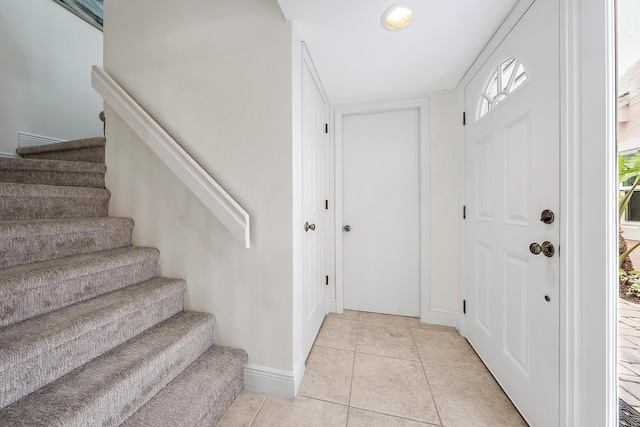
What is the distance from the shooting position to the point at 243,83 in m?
1.25

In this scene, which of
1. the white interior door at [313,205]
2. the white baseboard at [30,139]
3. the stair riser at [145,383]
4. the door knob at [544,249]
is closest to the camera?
the stair riser at [145,383]

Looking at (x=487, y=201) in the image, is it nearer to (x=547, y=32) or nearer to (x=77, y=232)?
(x=547, y=32)

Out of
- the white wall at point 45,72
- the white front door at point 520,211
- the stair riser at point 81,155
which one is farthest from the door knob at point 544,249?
the white wall at point 45,72

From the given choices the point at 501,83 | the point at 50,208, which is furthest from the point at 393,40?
the point at 50,208

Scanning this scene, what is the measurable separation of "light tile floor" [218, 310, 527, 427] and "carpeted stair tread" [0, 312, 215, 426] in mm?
383

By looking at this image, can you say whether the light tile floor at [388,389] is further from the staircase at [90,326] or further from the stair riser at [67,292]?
the stair riser at [67,292]

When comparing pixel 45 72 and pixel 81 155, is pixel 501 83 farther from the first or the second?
pixel 45 72

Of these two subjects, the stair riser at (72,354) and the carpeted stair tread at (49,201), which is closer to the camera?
the stair riser at (72,354)

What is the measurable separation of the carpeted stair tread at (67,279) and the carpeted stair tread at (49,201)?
1.16 feet

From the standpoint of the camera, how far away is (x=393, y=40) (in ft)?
4.39

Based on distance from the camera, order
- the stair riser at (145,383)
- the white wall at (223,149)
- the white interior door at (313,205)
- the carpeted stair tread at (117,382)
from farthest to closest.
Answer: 1. the white interior door at (313,205)
2. the white wall at (223,149)
3. the stair riser at (145,383)
4. the carpeted stair tread at (117,382)

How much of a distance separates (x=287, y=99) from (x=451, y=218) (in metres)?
1.61

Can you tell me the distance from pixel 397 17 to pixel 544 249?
1.32 metres

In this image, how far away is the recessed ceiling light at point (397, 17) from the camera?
1.12m
